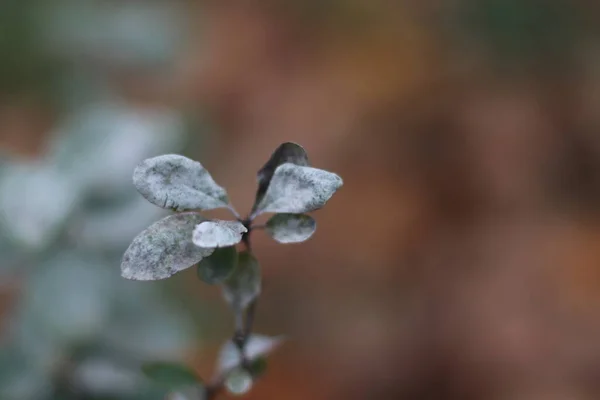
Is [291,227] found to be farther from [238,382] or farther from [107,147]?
[107,147]

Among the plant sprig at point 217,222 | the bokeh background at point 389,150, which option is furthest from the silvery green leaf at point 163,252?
the bokeh background at point 389,150

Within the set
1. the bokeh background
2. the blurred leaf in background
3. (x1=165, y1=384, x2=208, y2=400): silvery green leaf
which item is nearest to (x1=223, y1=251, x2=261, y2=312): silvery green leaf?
(x1=165, y1=384, x2=208, y2=400): silvery green leaf

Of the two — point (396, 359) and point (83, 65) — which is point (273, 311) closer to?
point (396, 359)

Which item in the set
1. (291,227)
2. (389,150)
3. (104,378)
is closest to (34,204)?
(104,378)

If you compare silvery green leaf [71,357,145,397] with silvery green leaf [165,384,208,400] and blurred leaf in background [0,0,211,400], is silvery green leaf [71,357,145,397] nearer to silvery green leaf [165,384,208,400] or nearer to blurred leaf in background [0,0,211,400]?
blurred leaf in background [0,0,211,400]

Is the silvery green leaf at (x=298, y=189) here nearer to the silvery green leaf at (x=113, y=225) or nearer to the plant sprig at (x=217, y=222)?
the plant sprig at (x=217, y=222)

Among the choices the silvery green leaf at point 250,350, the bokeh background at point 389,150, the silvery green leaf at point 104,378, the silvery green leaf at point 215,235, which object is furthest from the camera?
the bokeh background at point 389,150
